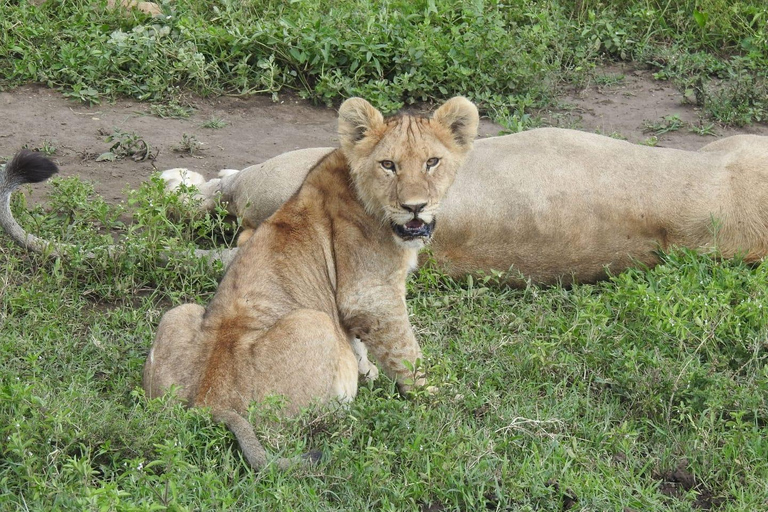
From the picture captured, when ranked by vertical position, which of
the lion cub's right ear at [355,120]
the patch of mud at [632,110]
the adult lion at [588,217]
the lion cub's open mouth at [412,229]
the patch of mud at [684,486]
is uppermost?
the lion cub's right ear at [355,120]

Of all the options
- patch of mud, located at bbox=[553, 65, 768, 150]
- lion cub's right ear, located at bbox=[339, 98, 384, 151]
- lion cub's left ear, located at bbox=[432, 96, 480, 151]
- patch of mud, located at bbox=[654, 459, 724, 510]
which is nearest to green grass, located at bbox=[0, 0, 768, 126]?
patch of mud, located at bbox=[553, 65, 768, 150]

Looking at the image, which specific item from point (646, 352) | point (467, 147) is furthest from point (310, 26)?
point (646, 352)

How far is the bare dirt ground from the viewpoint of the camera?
6.64 m

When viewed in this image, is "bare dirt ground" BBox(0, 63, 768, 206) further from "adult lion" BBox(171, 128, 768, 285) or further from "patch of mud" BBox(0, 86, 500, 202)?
"adult lion" BBox(171, 128, 768, 285)

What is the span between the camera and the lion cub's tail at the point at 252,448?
3.67 meters

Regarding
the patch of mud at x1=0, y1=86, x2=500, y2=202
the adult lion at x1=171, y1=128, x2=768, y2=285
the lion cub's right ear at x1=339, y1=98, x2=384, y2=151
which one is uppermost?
the lion cub's right ear at x1=339, y1=98, x2=384, y2=151

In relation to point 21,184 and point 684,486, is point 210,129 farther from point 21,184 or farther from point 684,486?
point 684,486

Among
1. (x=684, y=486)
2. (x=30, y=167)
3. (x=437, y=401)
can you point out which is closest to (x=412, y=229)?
(x=437, y=401)

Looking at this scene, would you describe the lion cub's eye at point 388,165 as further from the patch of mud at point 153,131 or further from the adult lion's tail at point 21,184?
the patch of mud at point 153,131

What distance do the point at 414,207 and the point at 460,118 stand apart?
21.0 inches

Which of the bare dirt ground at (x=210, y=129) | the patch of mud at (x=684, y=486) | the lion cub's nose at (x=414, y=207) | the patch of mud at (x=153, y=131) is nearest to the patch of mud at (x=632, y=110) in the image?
the bare dirt ground at (x=210, y=129)

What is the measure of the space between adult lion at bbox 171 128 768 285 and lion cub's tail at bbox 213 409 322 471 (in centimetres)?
195

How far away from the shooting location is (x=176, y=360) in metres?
4.02

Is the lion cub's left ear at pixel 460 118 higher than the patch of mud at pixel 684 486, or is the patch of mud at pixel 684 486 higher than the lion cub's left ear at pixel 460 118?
the lion cub's left ear at pixel 460 118
